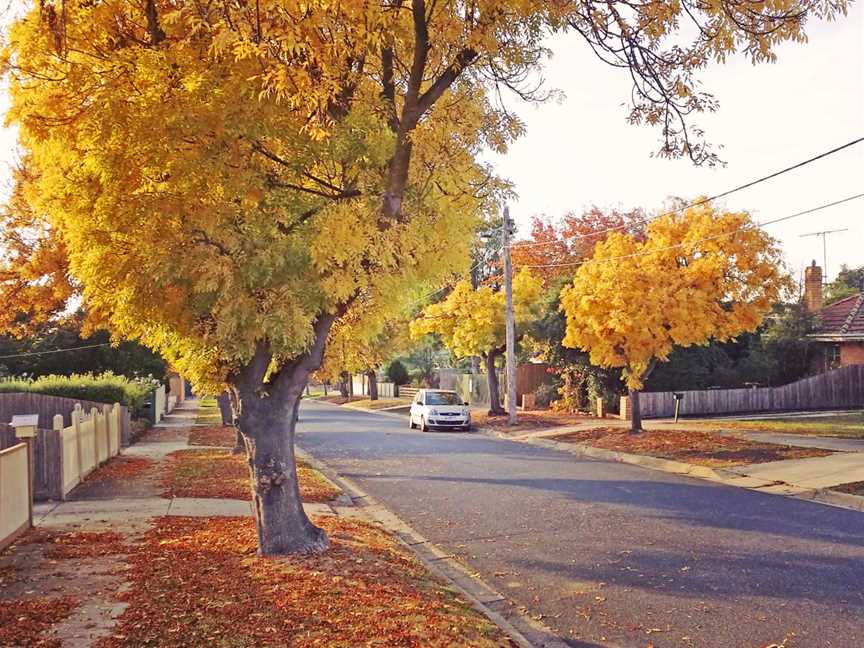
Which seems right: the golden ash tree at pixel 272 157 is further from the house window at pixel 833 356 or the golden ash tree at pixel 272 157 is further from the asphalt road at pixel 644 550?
the house window at pixel 833 356

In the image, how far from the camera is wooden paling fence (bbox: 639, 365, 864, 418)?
30406 millimetres

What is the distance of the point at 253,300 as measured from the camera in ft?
25.9

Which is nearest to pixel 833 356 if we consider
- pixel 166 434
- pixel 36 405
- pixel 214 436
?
pixel 214 436

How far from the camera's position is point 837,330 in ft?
119

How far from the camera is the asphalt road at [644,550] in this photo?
687cm

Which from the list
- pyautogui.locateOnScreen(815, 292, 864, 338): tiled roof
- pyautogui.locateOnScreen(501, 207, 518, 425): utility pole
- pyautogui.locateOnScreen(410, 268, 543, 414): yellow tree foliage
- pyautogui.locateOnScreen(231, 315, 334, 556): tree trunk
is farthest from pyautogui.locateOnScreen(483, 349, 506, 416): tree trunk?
pyautogui.locateOnScreen(231, 315, 334, 556): tree trunk

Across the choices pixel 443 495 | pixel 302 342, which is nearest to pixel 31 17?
pixel 302 342

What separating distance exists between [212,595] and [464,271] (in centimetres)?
421

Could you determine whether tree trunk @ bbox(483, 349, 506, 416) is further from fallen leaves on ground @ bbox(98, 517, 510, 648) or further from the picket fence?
fallen leaves on ground @ bbox(98, 517, 510, 648)

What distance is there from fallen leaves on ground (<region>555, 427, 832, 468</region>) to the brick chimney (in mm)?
18287

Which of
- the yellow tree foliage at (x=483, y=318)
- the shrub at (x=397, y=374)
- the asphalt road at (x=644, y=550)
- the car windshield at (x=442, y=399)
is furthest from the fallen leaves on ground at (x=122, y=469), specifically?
the shrub at (x=397, y=374)

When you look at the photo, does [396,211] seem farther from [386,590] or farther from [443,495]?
[443,495]

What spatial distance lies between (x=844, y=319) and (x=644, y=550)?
31813 mm

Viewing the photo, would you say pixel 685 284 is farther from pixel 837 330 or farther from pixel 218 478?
pixel 837 330
